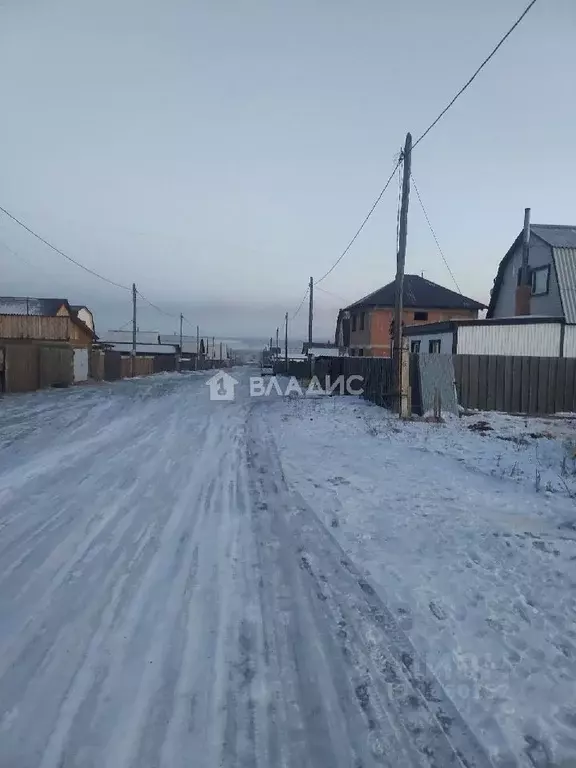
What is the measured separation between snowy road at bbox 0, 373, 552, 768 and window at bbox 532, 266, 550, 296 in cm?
2202

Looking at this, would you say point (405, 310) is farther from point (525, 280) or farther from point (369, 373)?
point (369, 373)

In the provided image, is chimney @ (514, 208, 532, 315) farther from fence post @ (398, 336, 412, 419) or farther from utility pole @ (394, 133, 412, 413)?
fence post @ (398, 336, 412, 419)

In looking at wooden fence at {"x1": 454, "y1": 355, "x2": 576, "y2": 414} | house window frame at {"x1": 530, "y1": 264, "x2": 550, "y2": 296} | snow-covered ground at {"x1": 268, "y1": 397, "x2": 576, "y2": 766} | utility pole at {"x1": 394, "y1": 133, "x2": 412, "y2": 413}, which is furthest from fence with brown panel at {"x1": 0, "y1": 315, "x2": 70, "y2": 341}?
snow-covered ground at {"x1": 268, "y1": 397, "x2": 576, "y2": 766}

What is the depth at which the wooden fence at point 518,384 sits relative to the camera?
16.1 metres

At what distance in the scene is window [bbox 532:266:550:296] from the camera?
81.5ft

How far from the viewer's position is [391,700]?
3.12m

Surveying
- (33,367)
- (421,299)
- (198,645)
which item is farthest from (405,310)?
(198,645)

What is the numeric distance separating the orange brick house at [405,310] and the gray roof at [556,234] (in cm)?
1284

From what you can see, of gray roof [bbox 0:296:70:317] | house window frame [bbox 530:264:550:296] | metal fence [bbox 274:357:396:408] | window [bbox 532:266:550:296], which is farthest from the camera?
gray roof [bbox 0:296:70:317]

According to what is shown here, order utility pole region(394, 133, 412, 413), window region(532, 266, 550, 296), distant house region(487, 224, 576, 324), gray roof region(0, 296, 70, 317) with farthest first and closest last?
gray roof region(0, 296, 70, 317) < window region(532, 266, 550, 296) < distant house region(487, 224, 576, 324) < utility pole region(394, 133, 412, 413)

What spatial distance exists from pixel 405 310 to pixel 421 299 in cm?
205

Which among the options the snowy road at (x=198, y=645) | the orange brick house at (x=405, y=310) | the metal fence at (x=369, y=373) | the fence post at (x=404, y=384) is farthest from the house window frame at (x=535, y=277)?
the snowy road at (x=198, y=645)

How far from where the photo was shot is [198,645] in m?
3.63

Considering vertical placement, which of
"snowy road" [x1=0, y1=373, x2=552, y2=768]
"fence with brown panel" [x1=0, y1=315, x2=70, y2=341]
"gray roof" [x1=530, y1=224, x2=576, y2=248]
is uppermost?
"gray roof" [x1=530, y1=224, x2=576, y2=248]
